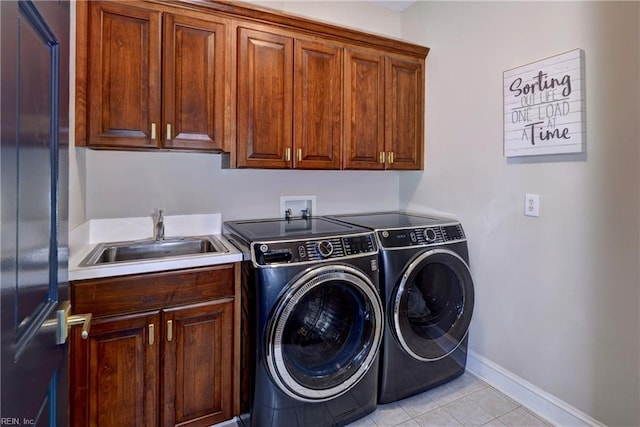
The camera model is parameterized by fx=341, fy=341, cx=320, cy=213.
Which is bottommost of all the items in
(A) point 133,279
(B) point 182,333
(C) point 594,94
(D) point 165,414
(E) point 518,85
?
(D) point 165,414

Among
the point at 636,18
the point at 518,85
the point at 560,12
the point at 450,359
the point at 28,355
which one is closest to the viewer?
the point at 28,355

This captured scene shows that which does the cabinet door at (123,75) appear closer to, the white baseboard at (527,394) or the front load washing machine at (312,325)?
the front load washing machine at (312,325)

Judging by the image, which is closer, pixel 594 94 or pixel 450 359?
pixel 594 94

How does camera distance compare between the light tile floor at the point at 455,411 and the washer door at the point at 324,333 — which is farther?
the light tile floor at the point at 455,411

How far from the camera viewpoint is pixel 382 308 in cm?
179

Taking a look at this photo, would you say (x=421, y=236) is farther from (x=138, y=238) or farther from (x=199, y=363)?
Answer: (x=138, y=238)

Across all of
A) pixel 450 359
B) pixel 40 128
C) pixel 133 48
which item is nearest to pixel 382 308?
pixel 450 359

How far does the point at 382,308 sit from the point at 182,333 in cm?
99

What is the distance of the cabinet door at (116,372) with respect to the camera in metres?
1.41

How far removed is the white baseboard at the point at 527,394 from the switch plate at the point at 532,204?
963mm

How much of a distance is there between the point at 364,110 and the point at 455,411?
6.25 feet

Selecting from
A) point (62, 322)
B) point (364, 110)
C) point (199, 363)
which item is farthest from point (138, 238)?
point (364, 110)

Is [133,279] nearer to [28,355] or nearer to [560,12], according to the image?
[28,355]

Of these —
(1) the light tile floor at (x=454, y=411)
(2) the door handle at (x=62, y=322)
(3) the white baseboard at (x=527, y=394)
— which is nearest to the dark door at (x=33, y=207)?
(2) the door handle at (x=62, y=322)
